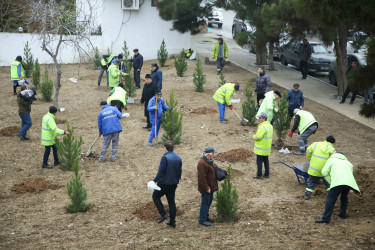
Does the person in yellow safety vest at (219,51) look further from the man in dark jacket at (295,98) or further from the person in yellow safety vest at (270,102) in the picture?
the person in yellow safety vest at (270,102)

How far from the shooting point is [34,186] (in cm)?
975

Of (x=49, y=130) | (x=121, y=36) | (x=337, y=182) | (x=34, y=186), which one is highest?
(x=121, y=36)

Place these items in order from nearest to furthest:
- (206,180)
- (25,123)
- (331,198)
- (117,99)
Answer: (206,180)
(331,198)
(25,123)
(117,99)

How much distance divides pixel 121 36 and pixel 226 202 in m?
19.0

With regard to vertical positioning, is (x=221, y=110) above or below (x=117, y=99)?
below

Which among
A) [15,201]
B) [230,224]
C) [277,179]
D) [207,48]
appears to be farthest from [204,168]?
[207,48]

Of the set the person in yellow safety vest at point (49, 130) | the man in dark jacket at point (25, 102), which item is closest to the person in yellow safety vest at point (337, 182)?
the person in yellow safety vest at point (49, 130)

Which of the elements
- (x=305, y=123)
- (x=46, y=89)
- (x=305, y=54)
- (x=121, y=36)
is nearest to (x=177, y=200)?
(x=305, y=123)

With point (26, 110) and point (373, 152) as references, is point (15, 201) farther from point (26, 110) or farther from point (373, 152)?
point (373, 152)

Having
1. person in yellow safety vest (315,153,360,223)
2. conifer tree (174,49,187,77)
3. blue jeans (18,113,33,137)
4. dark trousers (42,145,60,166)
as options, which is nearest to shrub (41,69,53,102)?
blue jeans (18,113,33,137)

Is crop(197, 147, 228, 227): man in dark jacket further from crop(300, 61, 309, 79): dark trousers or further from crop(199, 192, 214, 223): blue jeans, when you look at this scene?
crop(300, 61, 309, 79): dark trousers

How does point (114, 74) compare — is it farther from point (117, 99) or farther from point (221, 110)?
point (221, 110)

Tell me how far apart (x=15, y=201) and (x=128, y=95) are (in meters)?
8.60

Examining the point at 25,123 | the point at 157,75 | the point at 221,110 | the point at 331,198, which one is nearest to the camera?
the point at 331,198
